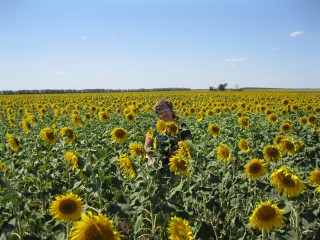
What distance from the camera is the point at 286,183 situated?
9.75 feet

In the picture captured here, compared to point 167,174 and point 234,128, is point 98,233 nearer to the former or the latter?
point 167,174

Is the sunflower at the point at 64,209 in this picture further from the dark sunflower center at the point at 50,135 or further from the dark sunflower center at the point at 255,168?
the dark sunflower center at the point at 50,135

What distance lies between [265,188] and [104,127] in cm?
658

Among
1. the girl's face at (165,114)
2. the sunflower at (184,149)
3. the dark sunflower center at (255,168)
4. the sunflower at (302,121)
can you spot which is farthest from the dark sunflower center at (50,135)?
the sunflower at (302,121)

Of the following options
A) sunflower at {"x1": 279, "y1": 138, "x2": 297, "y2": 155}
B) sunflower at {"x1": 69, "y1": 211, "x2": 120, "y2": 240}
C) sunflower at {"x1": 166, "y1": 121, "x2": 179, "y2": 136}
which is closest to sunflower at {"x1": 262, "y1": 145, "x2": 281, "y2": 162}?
sunflower at {"x1": 279, "y1": 138, "x2": 297, "y2": 155}

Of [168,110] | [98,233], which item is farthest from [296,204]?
[168,110]

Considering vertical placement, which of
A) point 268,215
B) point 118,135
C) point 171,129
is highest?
point 171,129

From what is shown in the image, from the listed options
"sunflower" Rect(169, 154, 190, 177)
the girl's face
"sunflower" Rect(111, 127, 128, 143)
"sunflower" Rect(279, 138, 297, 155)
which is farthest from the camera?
the girl's face

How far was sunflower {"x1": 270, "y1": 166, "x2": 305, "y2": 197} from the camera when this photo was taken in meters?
Result: 2.93

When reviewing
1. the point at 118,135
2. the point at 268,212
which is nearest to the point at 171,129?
the point at 118,135

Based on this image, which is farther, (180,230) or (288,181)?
(288,181)

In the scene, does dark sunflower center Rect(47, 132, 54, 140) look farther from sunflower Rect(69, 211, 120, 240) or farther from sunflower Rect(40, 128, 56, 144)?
sunflower Rect(69, 211, 120, 240)

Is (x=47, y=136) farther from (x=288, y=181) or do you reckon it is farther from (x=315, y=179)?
(x=315, y=179)

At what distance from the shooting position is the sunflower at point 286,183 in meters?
2.93
